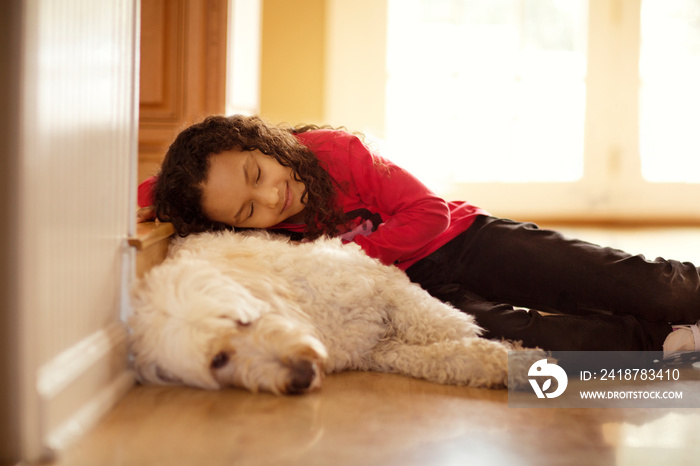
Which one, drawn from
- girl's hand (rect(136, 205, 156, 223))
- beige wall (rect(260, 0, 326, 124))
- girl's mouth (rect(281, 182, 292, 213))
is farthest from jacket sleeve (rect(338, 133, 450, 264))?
beige wall (rect(260, 0, 326, 124))

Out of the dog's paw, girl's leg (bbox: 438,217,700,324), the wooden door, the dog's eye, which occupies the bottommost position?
the dog's paw

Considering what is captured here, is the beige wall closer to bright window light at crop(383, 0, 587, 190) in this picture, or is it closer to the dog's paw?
bright window light at crop(383, 0, 587, 190)

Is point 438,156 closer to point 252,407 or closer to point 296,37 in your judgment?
point 296,37

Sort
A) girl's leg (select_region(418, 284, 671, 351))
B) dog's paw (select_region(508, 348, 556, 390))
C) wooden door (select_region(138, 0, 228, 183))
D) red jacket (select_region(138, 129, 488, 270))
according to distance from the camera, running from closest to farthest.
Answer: dog's paw (select_region(508, 348, 556, 390))
girl's leg (select_region(418, 284, 671, 351))
red jacket (select_region(138, 129, 488, 270))
wooden door (select_region(138, 0, 228, 183))

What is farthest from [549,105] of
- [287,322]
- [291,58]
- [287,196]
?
[287,322]

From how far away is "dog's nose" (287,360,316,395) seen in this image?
128 cm

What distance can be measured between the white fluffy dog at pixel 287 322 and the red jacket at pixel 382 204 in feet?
0.53

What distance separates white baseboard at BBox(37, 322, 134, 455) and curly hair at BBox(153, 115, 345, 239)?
1.53 ft

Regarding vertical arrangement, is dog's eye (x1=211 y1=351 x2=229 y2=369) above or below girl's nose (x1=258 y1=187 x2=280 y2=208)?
below

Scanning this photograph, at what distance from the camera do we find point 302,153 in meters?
1.90

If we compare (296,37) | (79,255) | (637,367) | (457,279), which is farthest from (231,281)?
(296,37)

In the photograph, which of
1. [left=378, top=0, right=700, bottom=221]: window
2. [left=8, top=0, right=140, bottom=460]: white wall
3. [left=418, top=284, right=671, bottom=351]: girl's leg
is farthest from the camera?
[left=378, top=0, right=700, bottom=221]: window

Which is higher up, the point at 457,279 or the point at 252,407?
the point at 457,279

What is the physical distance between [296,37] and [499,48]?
1.73 m
